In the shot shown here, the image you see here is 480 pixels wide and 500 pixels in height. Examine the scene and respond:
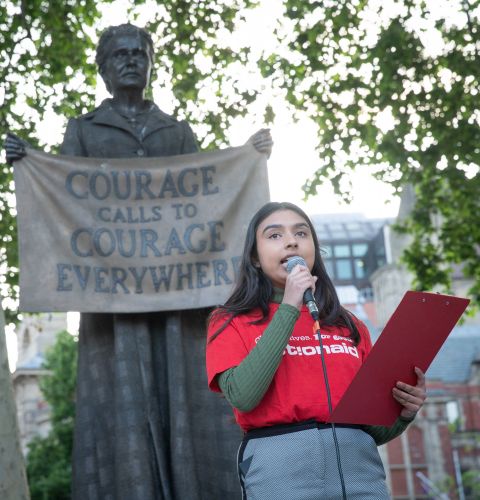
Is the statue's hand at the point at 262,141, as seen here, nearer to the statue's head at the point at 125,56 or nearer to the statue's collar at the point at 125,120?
the statue's collar at the point at 125,120

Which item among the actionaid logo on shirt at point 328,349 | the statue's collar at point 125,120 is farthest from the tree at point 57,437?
the actionaid logo on shirt at point 328,349

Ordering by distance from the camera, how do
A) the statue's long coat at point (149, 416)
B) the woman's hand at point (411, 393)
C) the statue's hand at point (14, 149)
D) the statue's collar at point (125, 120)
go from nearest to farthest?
the woman's hand at point (411, 393) < the statue's long coat at point (149, 416) < the statue's hand at point (14, 149) < the statue's collar at point (125, 120)

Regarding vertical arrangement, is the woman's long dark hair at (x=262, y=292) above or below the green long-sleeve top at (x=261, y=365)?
above

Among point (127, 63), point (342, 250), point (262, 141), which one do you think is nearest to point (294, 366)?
point (262, 141)

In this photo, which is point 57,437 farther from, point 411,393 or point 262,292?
point 411,393

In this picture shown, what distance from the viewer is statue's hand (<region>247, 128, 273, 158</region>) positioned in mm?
5492

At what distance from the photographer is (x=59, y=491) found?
3044cm

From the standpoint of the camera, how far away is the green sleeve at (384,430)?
131 inches

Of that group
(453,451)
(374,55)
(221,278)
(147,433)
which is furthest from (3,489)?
(453,451)

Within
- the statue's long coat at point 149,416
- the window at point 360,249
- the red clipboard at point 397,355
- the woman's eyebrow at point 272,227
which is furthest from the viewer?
the window at point 360,249

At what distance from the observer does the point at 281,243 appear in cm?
341

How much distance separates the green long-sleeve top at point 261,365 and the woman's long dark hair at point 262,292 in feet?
0.86

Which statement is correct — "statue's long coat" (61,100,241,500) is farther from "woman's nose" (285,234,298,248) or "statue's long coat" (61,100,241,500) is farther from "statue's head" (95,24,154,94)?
"woman's nose" (285,234,298,248)

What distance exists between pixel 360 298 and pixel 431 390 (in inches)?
1247
